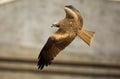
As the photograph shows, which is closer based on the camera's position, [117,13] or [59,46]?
[59,46]

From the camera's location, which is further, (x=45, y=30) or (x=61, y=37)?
(x=45, y=30)

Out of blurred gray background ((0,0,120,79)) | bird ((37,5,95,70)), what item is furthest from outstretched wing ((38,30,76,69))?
blurred gray background ((0,0,120,79))

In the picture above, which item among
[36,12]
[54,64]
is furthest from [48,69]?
[36,12]

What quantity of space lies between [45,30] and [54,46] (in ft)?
7.78

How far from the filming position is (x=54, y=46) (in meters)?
0.94

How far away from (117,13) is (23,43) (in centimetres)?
107

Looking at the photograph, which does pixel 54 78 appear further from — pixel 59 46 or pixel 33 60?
pixel 59 46

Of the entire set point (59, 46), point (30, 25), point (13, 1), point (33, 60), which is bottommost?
point (33, 60)

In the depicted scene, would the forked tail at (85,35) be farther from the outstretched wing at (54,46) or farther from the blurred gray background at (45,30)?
the blurred gray background at (45,30)

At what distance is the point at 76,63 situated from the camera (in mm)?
3402

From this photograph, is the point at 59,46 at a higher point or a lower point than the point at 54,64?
higher

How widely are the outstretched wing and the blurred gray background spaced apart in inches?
91.4

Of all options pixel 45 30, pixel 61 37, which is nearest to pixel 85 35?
pixel 61 37

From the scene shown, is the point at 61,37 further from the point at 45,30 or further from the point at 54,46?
the point at 45,30
